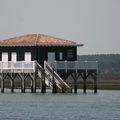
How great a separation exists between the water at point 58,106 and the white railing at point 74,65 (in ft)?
9.75

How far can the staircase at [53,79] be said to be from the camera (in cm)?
11606

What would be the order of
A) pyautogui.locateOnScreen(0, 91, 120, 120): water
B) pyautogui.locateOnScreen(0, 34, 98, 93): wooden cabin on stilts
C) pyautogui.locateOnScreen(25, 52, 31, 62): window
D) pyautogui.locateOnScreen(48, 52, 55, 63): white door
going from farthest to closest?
1. pyautogui.locateOnScreen(25, 52, 31, 62): window
2. pyautogui.locateOnScreen(48, 52, 55, 63): white door
3. pyautogui.locateOnScreen(0, 34, 98, 93): wooden cabin on stilts
4. pyautogui.locateOnScreen(0, 91, 120, 120): water

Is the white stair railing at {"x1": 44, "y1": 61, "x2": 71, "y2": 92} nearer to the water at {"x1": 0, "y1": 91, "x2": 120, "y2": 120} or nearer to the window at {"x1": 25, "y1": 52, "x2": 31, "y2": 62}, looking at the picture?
the water at {"x1": 0, "y1": 91, "x2": 120, "y2": 120}

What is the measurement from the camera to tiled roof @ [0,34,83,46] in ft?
395

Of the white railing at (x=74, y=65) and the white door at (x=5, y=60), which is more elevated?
the white door at (x=5, y=60)

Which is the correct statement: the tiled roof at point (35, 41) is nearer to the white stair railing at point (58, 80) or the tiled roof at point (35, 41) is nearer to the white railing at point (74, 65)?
the white railing at point (74, 65)

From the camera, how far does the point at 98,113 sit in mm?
91562

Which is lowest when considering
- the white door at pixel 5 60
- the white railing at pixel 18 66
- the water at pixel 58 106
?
the water at pixel 58 106

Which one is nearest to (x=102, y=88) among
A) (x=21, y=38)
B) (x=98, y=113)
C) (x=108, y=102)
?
(x=21, y=38)

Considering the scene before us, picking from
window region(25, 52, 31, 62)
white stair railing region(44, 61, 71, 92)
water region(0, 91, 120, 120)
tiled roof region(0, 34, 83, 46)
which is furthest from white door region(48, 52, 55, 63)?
→ water region(0, 91, 120, 120)

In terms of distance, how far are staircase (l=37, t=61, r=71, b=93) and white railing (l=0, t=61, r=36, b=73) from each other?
0.87m

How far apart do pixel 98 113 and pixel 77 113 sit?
1775mm

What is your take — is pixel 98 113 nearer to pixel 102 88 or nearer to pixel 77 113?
pixel 77 113

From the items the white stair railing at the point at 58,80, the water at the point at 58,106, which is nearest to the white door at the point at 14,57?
the water at the point at 58,106
